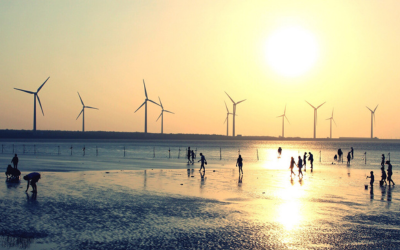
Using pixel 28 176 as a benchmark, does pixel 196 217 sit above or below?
below

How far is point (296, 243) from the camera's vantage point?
506 inches

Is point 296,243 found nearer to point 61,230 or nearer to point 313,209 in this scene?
point 313,209

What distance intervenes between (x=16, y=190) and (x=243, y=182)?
16.2 m

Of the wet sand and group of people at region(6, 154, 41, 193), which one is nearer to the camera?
the wet sand

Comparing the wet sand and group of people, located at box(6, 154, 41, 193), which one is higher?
group of people, located at box(6, 154, 41, 193)

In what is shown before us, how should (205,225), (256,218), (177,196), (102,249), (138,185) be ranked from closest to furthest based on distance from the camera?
(102,249), (205,225), (256,218), (177,196), (138,185)

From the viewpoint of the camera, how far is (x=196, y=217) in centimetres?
1670

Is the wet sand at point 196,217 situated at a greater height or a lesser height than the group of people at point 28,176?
lesser

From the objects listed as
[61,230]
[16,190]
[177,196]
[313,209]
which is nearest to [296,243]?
[313,209]

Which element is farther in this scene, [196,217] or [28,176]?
[28,176]

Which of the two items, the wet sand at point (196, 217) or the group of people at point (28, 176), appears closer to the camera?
the wet sand at point (196, 217)

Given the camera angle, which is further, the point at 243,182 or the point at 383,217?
the point at 243,182

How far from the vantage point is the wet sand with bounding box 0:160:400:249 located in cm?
1296

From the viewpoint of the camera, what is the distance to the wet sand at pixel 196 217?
13.0m
